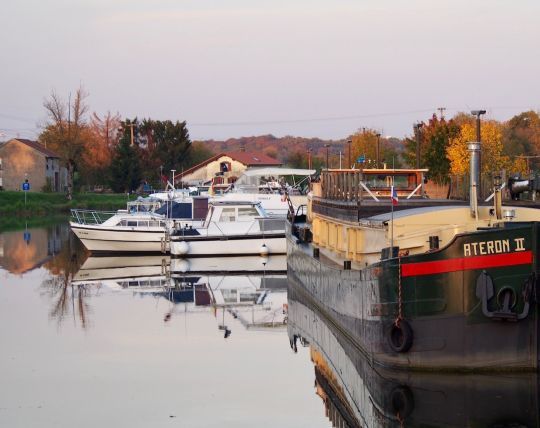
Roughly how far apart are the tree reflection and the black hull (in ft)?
37.7

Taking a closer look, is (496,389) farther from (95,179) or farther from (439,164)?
(95,179)

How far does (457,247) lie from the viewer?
1753 centimetres

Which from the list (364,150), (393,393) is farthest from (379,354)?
(364,150)

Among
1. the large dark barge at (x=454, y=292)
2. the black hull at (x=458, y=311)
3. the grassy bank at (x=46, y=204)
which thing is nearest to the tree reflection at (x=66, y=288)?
the large dark barge at (x=454, y=292)

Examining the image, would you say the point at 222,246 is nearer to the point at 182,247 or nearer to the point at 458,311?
the point at 182,247

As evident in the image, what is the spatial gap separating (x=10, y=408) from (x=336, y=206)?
9696mm

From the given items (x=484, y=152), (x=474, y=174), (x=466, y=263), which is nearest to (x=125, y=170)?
(x=484, y=152)

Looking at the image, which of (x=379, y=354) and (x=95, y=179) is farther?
(x=95, y=179)

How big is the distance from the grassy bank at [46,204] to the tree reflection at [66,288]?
4029 cm

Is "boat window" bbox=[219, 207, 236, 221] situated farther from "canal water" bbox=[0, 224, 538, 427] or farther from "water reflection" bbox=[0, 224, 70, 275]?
"canal water" bbox=[0, 224, 538, 427]

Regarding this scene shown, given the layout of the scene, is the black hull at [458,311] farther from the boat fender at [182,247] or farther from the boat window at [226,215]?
the boat window at [226,215]

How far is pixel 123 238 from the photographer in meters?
49.5

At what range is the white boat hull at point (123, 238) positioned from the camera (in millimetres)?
49156

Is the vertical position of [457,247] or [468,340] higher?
[457,247]
